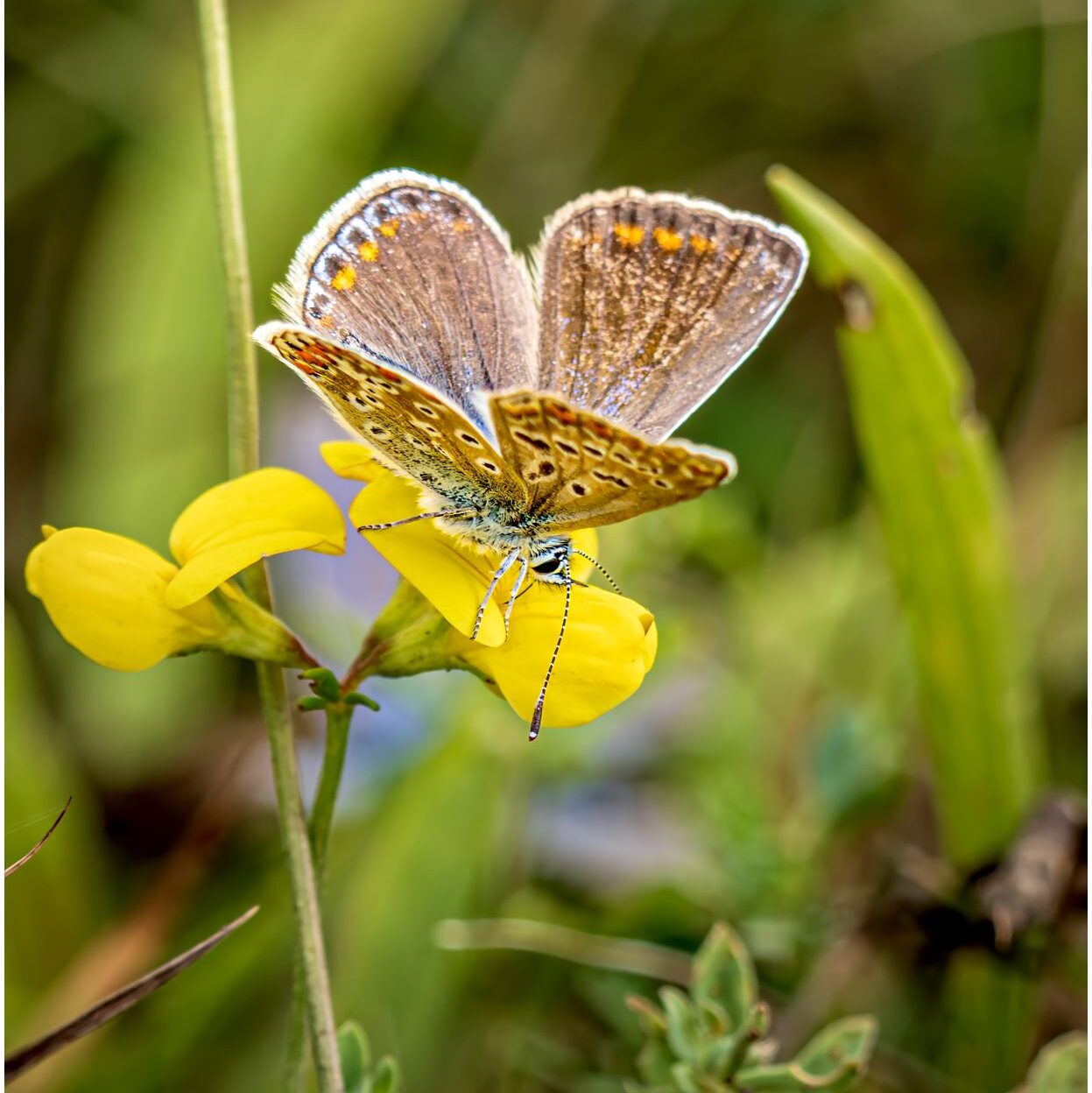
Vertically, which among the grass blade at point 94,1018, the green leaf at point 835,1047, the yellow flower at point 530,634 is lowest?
the green leaf at point 835,1047

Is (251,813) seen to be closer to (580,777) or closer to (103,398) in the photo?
(580,777)

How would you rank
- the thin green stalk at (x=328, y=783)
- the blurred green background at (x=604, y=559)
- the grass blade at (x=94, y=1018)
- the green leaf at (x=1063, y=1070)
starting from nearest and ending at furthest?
the grass blade at (x=94, y=1018) < the thin green stalk at (x=328, y=783) < the green leaf at (x=1063, y=1070) < the blurred green background at (x=604, y=559)

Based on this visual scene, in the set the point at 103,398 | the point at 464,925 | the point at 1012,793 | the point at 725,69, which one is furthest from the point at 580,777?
the point at 725,69

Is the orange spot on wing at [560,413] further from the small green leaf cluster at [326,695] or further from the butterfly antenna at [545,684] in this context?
the small green leaf cluster at [326,695]

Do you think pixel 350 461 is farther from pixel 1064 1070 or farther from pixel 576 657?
pixel 1064 1070

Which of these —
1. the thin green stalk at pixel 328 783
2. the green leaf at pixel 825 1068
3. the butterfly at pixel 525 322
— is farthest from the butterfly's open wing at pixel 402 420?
the green leaf at pixel 825 1068

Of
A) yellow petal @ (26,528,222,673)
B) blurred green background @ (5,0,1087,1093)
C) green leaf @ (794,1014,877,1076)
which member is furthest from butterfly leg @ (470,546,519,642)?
blurred green background @ (5,0,1087,1093)
